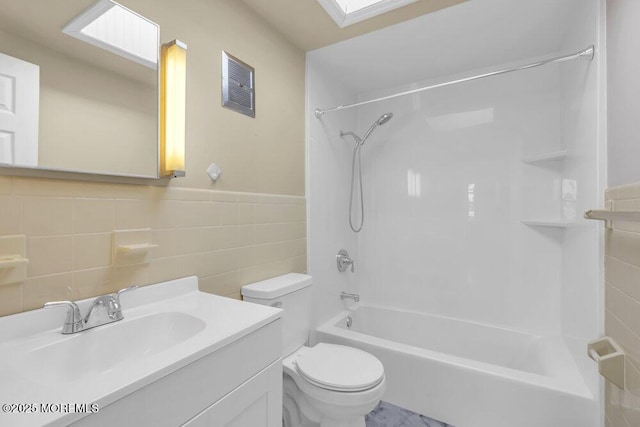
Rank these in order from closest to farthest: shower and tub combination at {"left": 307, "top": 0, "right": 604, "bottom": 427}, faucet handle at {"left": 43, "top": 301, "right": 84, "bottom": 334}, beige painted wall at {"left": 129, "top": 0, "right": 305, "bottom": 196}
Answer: faucet handle at {"left": 43, "top": 301, "right": 84, "bottom": 334} < beige painted wall at {"left": 129, "top": 0, "right": 305, "bottom": 196} < shower and tub combination at {"left": 307, "top": 0, "right": 604, "bottom": 427}

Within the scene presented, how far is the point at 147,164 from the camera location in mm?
1141

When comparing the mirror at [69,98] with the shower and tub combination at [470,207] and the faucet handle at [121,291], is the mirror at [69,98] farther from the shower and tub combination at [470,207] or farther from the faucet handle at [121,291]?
the shower and tub combination at [470,207]

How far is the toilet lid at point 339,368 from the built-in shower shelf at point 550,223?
1383mm

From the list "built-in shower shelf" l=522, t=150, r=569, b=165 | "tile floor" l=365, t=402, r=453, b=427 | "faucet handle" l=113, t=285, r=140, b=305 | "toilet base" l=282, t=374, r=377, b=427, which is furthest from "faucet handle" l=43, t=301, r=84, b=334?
"built-in shower shelf" l=522, t=150, r=569, b=165

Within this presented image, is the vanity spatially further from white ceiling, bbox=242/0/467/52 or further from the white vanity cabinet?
white ceiling, bbox=242/0/467/52

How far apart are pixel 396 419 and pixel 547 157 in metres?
1.87

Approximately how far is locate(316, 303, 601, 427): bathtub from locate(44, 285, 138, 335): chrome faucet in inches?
52.7

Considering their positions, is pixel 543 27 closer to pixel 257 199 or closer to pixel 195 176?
pixel 257 199

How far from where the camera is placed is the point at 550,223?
73.7 inches

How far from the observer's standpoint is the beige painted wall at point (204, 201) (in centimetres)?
90

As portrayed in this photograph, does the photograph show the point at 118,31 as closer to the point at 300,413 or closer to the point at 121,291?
the point at 121,291

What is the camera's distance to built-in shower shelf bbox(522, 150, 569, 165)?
6.02 feet

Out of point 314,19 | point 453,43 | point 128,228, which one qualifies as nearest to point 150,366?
point 128,228

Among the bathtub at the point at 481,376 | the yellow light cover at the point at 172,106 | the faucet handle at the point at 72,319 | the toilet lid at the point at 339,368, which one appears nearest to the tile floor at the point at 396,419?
the bathtub at the point at 481,376
